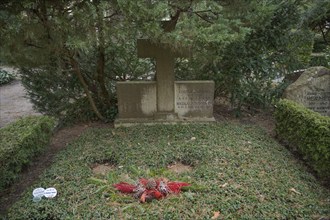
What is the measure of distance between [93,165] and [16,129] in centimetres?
138

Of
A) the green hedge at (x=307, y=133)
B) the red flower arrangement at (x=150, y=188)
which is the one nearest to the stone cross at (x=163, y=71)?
the green hedge at (x=307, y=133)

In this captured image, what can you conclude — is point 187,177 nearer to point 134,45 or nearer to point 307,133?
point 307,133

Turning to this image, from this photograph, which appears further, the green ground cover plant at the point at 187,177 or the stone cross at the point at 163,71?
the stone cross at the point at 163,71

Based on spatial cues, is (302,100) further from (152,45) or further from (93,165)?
(93,165)

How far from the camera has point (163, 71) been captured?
6.07 m

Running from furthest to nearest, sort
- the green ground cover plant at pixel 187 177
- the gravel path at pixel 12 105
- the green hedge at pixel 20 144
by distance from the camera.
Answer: the gravel path at pixel 12 105 → the green hedge at pixel 20 144 → the green ground cover plant at pixel 187 177

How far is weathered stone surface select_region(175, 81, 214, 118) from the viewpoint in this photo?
20.4 ft

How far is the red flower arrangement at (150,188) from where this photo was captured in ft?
11.7

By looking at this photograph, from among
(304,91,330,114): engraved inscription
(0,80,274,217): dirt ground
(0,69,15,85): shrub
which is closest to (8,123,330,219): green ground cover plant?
(0,80,274,217): dirt ground

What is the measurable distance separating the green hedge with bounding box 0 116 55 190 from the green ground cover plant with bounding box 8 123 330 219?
41 cm

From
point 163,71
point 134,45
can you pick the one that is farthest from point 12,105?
point 163,71

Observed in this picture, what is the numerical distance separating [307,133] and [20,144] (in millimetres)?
3932

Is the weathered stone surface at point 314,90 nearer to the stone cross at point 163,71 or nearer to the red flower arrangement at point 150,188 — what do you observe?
the stone cross at point 163,71

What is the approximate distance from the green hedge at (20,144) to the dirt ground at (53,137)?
6.1 inches
